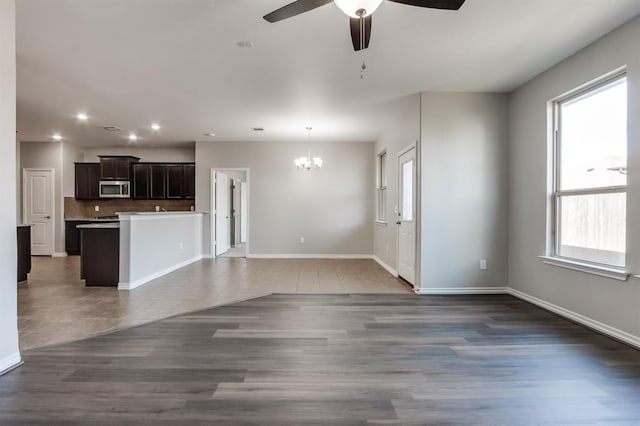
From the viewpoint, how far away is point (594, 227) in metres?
3.27

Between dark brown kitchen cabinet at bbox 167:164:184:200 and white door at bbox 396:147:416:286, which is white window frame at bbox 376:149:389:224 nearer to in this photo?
white door at bbox 396:147:416:286

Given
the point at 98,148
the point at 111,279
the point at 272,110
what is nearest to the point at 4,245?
the point at 111,279

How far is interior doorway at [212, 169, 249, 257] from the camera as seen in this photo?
7.72 meters

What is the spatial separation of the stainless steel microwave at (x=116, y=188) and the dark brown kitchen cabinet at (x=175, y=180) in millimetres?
947

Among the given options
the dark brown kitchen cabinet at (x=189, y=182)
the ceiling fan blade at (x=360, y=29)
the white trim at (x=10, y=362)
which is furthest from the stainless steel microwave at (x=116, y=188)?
the ceiling fan blade at (x=360, y=29)

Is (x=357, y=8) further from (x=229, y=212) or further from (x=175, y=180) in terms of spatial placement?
(x=229, y=212)

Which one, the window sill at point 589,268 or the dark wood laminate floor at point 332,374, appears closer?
the dark wood laminate floor at point 332,374

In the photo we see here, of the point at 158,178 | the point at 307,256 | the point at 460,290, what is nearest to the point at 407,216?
the point at 460,290

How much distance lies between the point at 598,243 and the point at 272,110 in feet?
14.2

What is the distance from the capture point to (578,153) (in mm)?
3482

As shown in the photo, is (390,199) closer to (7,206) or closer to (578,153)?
(578,153)

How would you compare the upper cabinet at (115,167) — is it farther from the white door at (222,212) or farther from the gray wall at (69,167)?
the white door at (222,212)

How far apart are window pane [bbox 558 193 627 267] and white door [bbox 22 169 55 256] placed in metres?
9.64

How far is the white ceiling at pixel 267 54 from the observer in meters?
2.62
